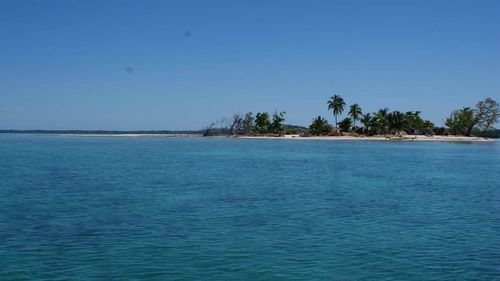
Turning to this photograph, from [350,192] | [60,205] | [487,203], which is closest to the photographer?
[60,205]

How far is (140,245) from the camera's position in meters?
20.5

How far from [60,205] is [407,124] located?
7265 inches

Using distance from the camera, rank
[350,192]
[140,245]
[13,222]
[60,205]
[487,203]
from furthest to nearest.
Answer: [350,192]
[487,203]
[60,205]
[13,222]
[140,245]

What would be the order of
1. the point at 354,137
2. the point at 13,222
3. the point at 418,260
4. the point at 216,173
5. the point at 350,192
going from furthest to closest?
the point at 354,137 < the point at 216,173 < the point at 350,192 < the point at 13,222 < the point at 418,260

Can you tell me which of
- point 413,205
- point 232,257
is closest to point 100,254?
point 232,257

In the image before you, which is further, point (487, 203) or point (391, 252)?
point (487, 203)

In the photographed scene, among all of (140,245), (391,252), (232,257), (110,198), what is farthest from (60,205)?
(391,252)

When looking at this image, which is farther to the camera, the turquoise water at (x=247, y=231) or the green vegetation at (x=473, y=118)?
the green vegetation at (x=473, y=118)

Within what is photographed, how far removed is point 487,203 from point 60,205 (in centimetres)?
2830

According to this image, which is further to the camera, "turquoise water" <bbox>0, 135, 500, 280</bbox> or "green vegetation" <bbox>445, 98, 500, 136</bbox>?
"green vegetation" <bbox>445, 98, 500, 136</bbox>

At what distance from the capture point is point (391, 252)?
19.8 metres

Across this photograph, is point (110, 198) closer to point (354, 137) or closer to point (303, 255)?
point (303, 255)

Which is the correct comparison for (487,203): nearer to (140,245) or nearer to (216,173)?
(140,245)

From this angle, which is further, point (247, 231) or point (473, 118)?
point (473, 118)
